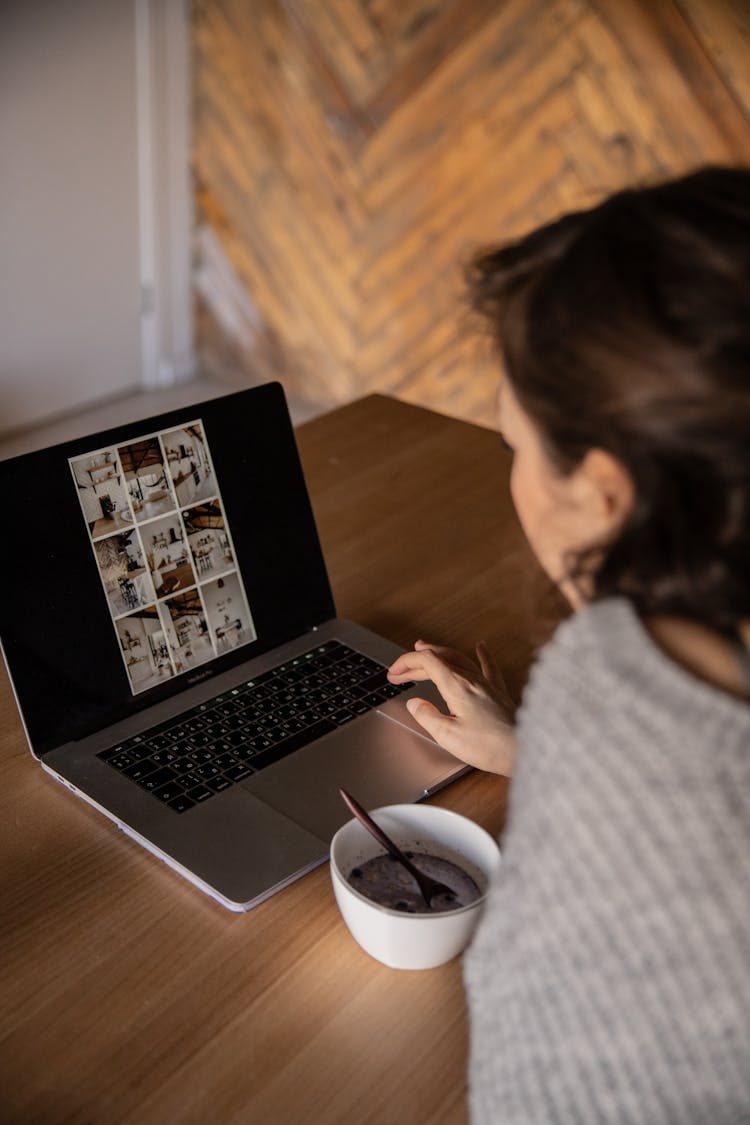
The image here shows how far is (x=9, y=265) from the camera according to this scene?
9.98 ft

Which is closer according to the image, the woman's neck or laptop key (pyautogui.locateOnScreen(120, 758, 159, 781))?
the woman's neck

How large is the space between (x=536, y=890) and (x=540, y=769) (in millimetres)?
64

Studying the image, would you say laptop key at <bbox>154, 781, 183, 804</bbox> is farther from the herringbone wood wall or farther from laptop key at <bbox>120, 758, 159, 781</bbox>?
the herringbone wood wall

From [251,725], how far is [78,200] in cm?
258

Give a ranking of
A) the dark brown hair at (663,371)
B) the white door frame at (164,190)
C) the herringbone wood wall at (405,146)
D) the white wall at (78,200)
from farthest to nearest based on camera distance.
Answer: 1. the white door frame at (164,190)
2. the white wall at (78,200)
3. the herringbone wood wall at (405,146)
4. the dark brown hair at (663,371)

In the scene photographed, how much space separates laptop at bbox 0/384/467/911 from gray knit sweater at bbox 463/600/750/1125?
0.84ft

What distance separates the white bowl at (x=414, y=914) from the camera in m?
0.72

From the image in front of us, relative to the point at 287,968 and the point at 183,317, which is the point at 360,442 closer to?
the point at 287,968

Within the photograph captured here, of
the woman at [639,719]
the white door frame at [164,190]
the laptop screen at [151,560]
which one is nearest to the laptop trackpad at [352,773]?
the laptop screen at [151,560]

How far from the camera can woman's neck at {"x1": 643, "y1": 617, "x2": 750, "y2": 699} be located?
59cm

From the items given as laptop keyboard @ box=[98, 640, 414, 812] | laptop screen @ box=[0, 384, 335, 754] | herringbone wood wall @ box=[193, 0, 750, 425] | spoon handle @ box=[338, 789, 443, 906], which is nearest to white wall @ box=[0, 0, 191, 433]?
herringbone wood wall @ box=[193, 0, 750, 425]

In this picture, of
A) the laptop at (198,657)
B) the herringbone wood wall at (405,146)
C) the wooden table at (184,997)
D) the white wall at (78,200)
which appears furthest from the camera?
the white wall at (78,200)

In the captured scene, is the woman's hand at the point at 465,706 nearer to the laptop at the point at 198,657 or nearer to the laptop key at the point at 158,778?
the laptop at the point at 198,657

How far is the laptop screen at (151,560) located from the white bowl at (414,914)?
0.88 ft
